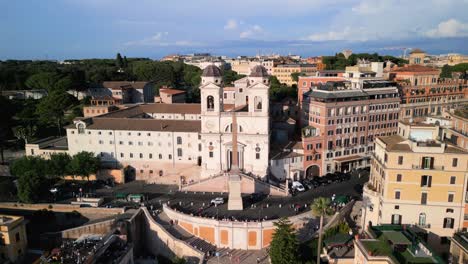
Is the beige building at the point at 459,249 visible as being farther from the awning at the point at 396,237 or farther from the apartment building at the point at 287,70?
the apartment building at the point at 287,70

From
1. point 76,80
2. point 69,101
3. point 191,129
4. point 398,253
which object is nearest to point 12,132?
point 69,101

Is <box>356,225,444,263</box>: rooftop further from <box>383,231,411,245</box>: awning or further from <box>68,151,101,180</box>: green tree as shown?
<box>68,151,101,180</box>: green tree

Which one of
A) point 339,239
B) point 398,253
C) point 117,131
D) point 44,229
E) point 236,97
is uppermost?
point 236,97

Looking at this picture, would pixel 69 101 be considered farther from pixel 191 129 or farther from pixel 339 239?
pixel 339 239

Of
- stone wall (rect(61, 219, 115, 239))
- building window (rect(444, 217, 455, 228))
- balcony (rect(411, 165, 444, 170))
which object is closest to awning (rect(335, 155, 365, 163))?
balcony (rect(411, 165, 444, 170))

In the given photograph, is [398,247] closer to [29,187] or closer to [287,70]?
[29,187]

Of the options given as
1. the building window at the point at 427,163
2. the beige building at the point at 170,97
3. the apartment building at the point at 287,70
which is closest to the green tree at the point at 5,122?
the beige building at the point at 170,97
